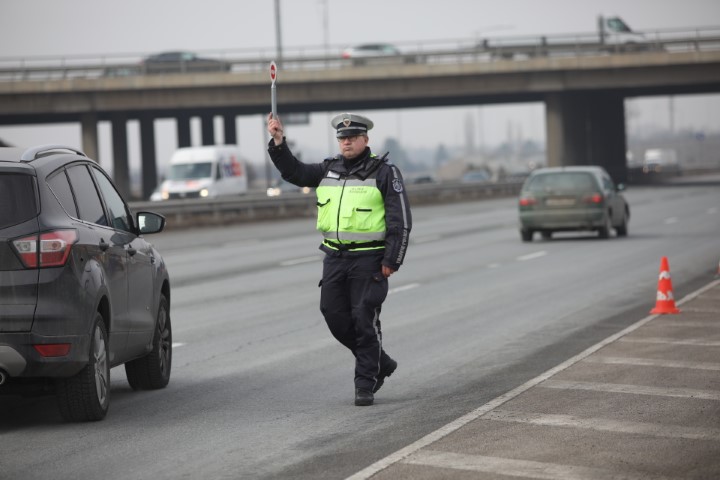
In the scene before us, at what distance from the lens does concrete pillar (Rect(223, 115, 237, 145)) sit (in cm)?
8756

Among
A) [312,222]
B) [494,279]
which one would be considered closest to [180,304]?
[494,279]

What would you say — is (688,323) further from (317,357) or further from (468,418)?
(468,418)

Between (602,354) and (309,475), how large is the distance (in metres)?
4.85

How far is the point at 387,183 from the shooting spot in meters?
9.13

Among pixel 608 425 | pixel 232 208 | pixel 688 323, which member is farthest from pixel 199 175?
pixel 608 425

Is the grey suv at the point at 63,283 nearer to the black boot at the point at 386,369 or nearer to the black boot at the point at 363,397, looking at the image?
the black boot at the point at 363,397

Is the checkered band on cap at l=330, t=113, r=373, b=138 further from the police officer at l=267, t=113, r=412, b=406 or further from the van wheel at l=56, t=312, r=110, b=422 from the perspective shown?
the van wheel at l=56, t=312, r=110, b=422

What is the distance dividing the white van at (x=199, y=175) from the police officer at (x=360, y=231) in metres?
42.9

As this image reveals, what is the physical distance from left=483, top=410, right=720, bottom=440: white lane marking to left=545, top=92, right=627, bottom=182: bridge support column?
209ft

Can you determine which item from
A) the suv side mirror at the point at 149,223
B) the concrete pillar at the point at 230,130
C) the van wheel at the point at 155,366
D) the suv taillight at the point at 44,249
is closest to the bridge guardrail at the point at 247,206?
the concrete pillar at the point at 230,130

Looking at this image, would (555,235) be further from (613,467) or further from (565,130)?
(565,130)

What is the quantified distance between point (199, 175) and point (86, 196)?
44.1 m

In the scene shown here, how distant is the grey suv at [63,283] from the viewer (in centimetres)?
792

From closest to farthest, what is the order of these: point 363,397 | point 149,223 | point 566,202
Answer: point 363,397 < point 149,223 < point 566,202
